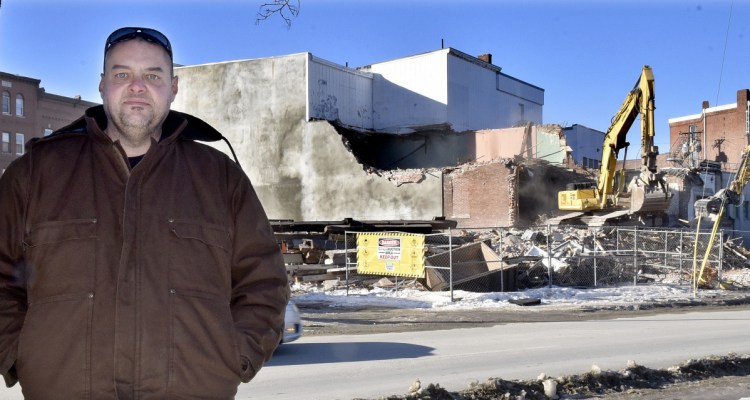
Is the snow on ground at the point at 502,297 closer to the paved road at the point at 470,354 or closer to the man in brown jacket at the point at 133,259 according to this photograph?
the paved road at the point at 470,354

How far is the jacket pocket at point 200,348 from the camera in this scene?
276 centimetres

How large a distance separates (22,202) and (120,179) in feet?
1.19

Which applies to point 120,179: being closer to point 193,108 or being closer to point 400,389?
point 400,389

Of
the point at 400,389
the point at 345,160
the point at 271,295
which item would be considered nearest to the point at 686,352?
the point at 400,389

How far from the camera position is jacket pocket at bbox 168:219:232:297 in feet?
9.36

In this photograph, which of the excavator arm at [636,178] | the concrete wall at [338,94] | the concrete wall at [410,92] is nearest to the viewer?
the excavator arm at [636,178]

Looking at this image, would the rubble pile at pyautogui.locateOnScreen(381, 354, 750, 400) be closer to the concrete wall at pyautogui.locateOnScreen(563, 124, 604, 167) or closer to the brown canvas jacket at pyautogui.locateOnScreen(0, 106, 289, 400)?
the brown canvas jacket at pyautogui.locateOnScreen(0, 106, 289, 400)

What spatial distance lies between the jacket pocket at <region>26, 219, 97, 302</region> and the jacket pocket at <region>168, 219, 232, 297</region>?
27 centimetres

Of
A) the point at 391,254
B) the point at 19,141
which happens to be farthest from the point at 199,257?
the point at 19,141

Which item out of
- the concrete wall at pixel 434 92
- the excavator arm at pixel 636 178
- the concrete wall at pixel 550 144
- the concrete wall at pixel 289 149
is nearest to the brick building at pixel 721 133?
the concrete wall at pixel 434 92

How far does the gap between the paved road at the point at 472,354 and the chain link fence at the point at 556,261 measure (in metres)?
7.06

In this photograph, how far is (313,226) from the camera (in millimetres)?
31750

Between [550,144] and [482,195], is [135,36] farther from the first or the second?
[550,144]

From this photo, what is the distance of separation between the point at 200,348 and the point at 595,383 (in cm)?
757
